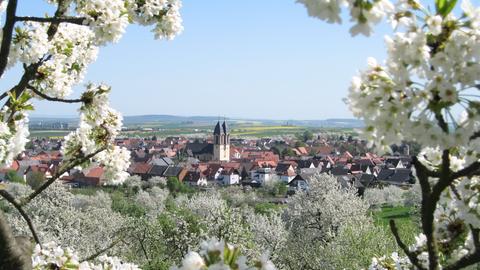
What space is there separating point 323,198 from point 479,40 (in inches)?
1305

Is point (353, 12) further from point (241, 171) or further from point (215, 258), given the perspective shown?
point (241, 171)

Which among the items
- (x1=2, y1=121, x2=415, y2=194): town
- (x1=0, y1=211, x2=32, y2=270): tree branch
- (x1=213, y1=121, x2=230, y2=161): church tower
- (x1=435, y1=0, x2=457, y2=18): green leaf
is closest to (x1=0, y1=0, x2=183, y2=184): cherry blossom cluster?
(x1=0, y1=211, x2=32, y2=270): tree branch

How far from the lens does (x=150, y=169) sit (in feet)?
346

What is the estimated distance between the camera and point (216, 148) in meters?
137

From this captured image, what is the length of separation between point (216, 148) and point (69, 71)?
132161mm

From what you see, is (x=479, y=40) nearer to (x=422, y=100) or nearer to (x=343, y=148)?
(x=422, y=100)

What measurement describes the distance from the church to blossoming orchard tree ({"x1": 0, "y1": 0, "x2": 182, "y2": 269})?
130157 mm

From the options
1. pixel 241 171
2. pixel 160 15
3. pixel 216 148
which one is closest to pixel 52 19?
pixel 160 15

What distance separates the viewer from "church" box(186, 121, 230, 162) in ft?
447

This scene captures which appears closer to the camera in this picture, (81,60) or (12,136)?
(12,136)

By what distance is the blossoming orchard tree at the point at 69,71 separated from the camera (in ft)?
12.8

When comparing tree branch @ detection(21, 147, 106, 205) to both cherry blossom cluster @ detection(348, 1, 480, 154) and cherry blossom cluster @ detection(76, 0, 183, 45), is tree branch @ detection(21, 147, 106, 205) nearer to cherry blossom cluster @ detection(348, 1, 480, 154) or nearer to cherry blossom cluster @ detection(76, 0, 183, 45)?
cherry blossom cluster @ detection(76, 0, 183, 45)

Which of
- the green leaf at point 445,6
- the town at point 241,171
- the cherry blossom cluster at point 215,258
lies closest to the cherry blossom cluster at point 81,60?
the cherry blossom cluster at point 215,258

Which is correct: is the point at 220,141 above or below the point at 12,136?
below
